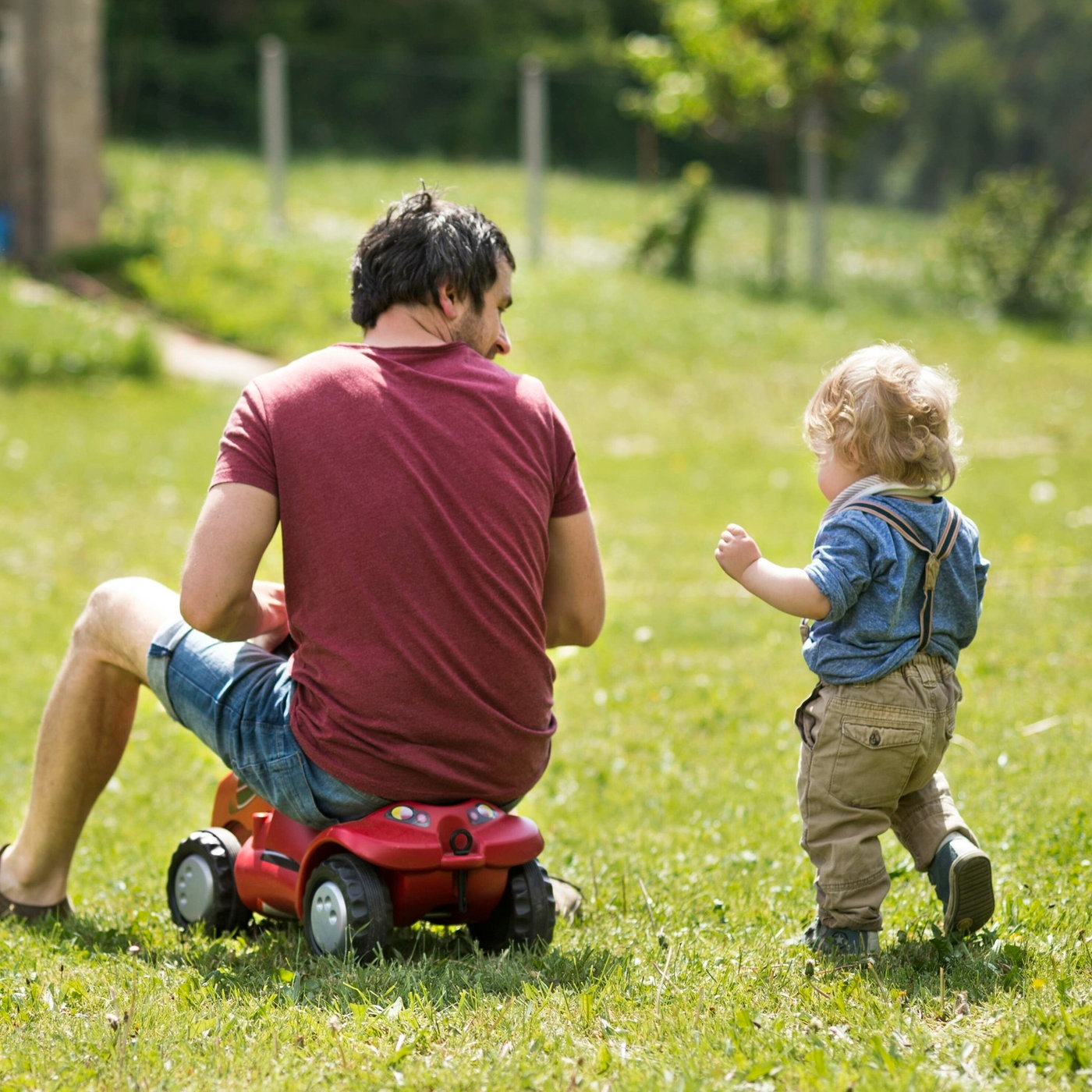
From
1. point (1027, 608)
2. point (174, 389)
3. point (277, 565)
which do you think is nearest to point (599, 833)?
point (1027, 608)

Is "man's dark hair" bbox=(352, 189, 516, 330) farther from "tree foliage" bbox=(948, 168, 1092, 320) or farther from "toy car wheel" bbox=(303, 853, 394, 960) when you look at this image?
"tree foliage" bbox=(948, 168, 1092, 320)

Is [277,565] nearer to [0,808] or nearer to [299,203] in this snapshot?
[0,808]

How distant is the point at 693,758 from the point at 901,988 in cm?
218

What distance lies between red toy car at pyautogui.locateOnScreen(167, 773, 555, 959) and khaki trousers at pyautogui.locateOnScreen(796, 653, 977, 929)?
0.57m

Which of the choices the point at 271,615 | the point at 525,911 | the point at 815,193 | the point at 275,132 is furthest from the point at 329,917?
the point at 815,193

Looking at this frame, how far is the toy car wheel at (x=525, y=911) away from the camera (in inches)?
125

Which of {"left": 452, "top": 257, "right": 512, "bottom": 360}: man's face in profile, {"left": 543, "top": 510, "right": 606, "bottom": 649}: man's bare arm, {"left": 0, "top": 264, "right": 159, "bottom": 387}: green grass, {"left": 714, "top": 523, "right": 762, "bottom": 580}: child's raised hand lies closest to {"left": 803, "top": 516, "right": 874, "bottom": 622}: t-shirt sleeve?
{"left": 714, "top": 523, "right": 762, "bottom": 580}: child's raised hand

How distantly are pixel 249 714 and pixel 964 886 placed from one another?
1.44m

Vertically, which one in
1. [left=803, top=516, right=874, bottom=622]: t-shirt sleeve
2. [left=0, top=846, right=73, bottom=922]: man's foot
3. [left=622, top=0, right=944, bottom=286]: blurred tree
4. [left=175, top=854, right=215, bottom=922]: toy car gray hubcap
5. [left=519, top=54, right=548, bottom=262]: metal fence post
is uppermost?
[left=622, top=0, right=944, bottom=286]: blurred tree

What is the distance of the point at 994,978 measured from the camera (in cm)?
277

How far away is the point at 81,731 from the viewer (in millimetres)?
3465

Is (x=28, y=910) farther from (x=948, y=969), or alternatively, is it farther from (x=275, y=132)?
(x=275, y=132)

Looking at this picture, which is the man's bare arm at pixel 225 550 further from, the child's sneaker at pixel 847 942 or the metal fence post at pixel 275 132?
the metal fence post at pixel 275 132

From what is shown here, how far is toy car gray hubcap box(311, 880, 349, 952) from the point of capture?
297 cm
